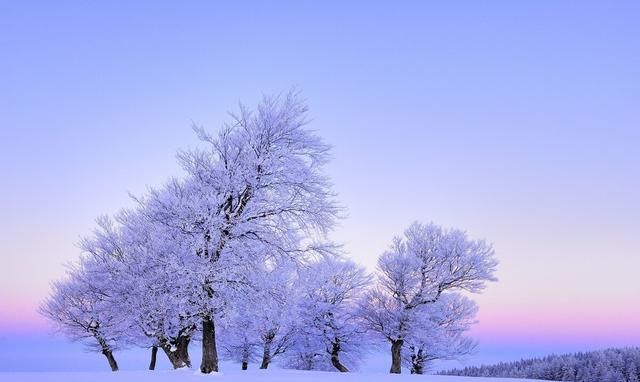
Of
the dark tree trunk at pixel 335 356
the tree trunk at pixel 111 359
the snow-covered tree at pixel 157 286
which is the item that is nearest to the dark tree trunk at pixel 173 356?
the snow-covered tree at pixel 157 286

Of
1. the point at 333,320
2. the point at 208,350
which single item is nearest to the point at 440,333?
the point at 333,320

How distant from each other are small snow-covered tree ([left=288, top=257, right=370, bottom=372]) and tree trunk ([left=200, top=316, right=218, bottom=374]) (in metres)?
19.1

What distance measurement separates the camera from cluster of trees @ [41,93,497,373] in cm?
2045

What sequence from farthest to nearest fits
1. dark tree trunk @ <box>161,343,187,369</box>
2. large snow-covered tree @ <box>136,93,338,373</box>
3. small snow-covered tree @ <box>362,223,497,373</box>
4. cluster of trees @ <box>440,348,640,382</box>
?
small snow-covered tree @ <box>362,223,497,373</box>, dark tree trunk @ <box>161,343,187,369</box>, cluster of trees @ <box>440,348,640,382</box>, large snow-covered tree @ <box>136,93,338,373</box>

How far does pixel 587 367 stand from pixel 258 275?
1950 cm

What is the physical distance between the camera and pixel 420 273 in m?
36.7

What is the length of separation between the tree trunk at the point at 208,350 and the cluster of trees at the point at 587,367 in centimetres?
1901

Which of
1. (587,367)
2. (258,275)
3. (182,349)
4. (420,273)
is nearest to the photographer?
(258,275)

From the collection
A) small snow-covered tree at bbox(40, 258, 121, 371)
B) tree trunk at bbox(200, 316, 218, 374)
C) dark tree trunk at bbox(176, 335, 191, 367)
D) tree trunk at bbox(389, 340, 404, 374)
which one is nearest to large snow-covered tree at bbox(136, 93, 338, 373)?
tree trunk at bbox(200, 316, 218, 374)

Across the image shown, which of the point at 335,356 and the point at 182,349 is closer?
the point at 182,349

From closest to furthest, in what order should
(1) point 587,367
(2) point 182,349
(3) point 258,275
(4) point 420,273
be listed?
(3) point 258,275
(2) point 182,349
(1) point 587,367
(4) point 420,273

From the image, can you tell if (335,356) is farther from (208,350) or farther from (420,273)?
(208,350)

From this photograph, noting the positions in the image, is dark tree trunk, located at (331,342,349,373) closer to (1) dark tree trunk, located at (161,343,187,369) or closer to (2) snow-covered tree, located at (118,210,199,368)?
(2) snow-covered tree, located at (118,210,199,368)

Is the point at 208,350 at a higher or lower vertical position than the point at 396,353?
higher
